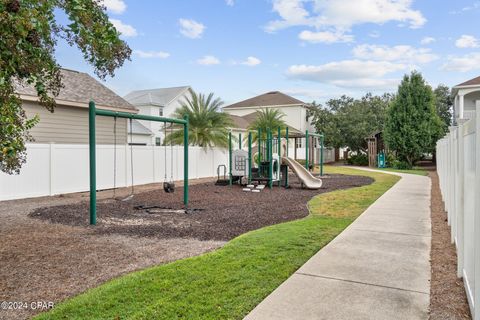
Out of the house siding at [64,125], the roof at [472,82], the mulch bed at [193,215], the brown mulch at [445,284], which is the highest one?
the roof at [472,82]

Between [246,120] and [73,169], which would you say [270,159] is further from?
[246,120]

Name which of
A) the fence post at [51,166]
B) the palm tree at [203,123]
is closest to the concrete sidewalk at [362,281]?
the fence post at [51,166]

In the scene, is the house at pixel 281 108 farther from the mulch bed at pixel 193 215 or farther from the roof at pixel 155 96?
the mulch bed at pixel 193 215

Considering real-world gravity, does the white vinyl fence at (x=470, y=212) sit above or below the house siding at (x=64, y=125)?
below

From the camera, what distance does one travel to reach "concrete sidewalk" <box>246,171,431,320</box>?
327 cm

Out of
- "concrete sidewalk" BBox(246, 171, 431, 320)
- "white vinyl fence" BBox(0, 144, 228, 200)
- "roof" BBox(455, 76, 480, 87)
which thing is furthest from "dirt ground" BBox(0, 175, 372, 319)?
"roof" BBox(455, 76, 480, 87)

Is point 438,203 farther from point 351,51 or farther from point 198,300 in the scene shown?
point 351,51

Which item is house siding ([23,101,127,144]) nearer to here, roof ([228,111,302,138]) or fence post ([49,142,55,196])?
fence post ([49,142,55,196])

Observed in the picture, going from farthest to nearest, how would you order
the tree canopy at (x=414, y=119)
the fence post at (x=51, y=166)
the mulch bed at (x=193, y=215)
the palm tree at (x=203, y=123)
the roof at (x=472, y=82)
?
the tree canopy at (x=414, y=119), the roof at (x=472, y=82), the palm tree at (x=203, y=123), the fence post at (x=51, y=166), the mulch bed at (x=193, y=215)

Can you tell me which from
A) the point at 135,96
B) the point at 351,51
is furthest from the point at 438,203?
the point at 135,96

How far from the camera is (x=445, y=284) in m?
3.95

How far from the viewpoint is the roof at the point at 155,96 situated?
33844 millimetres

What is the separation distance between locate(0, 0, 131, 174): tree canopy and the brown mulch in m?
4.09

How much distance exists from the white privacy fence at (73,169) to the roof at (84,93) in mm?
2920
